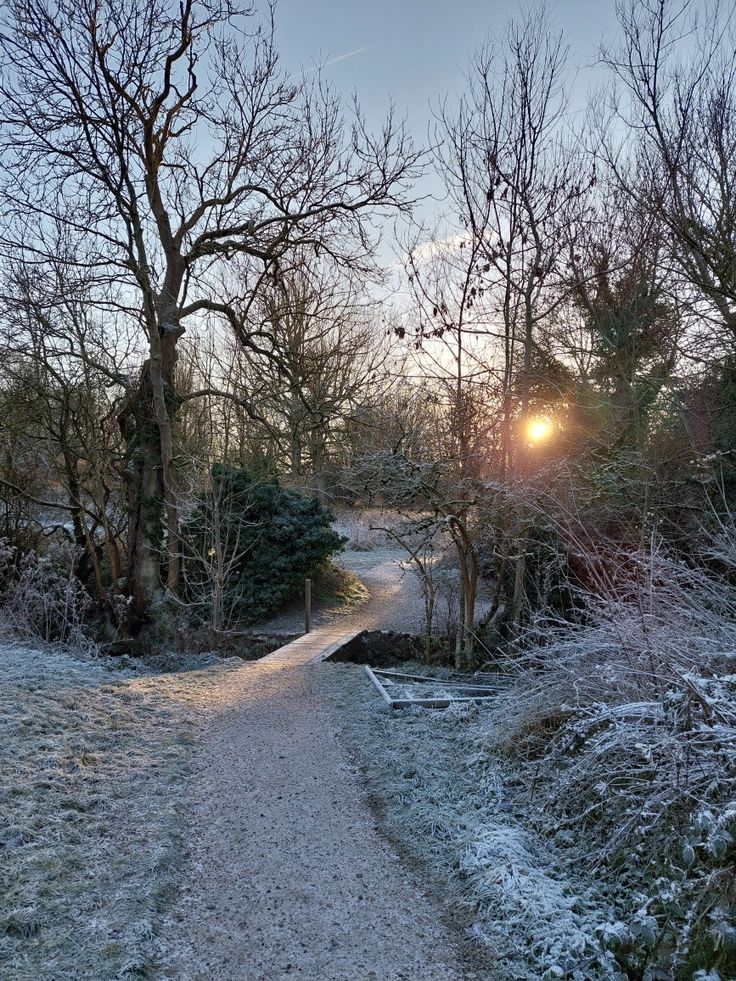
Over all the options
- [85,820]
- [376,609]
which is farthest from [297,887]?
[376,609]

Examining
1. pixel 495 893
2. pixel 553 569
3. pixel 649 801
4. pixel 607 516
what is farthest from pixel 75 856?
pixel 607 516

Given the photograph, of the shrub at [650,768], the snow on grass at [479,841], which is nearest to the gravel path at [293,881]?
the snow on grass at [479,841]

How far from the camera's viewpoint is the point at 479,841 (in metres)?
3.83

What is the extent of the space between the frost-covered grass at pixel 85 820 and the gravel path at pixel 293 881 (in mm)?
185

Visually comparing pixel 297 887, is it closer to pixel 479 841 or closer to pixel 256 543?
pixel 479 841

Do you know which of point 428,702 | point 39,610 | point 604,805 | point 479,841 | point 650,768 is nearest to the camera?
point 650,768

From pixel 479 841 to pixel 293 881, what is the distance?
3.47 ft

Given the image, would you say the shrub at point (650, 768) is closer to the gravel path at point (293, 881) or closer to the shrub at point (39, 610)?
the gravel path at point (293, 881)

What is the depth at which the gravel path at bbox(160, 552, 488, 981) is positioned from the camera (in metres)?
2.97

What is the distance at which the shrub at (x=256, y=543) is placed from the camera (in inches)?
535

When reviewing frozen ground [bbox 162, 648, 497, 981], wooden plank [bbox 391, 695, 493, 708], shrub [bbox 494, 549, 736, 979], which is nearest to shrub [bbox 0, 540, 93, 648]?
wooden plank [bbox 391, 695, 493, 708]

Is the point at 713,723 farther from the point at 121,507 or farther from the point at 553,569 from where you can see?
the point at 121,507

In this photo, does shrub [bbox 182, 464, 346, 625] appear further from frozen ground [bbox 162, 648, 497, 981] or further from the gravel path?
frozen ground [bbox 162, 648, 497, 981]

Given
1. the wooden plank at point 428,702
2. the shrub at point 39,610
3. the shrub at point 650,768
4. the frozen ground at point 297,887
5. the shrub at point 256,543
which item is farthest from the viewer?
the shrub at point 256,543
